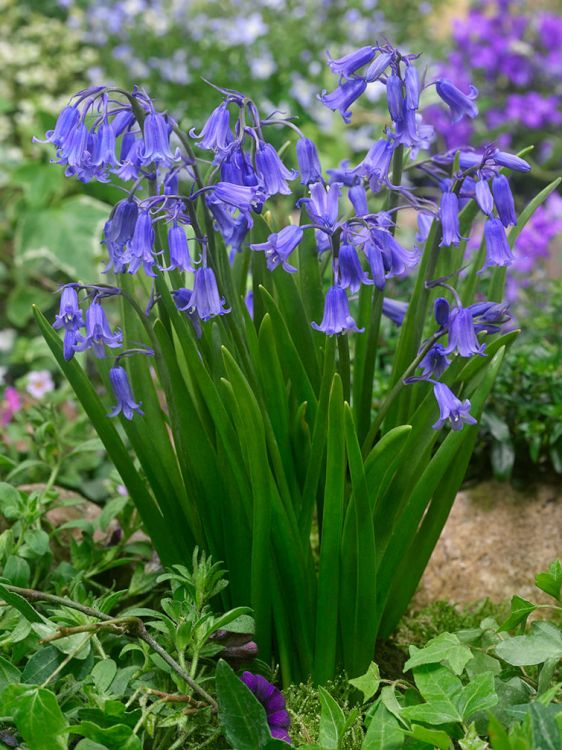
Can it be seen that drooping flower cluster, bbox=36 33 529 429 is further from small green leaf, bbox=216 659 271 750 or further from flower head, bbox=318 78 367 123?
small green leaf, bbox=216 659 271 750

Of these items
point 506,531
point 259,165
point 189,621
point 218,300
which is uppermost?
point 259,165

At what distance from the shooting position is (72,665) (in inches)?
61.2

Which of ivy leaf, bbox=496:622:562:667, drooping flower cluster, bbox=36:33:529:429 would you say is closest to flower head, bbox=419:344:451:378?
drooping flower cluster, bbox=36:33:529:429

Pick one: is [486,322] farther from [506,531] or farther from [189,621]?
[506,531]

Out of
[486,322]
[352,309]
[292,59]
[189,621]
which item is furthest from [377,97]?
[189,621]

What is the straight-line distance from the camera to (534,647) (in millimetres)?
1447

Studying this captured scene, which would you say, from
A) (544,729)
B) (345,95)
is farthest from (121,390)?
(544,729)

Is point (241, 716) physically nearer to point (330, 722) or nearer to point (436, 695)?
point (330, 722)

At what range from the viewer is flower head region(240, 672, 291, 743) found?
1.50 meters

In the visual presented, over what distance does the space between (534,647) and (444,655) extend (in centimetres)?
15

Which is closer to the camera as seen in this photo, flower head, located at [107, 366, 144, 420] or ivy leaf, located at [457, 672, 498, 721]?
ivy leaf, located at [457, 672, 498, 721]

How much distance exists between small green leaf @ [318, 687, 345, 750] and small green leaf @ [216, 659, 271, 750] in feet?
0.29

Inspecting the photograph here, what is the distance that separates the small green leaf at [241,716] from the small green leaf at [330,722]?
9 centimetres

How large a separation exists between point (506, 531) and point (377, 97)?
372 cm
